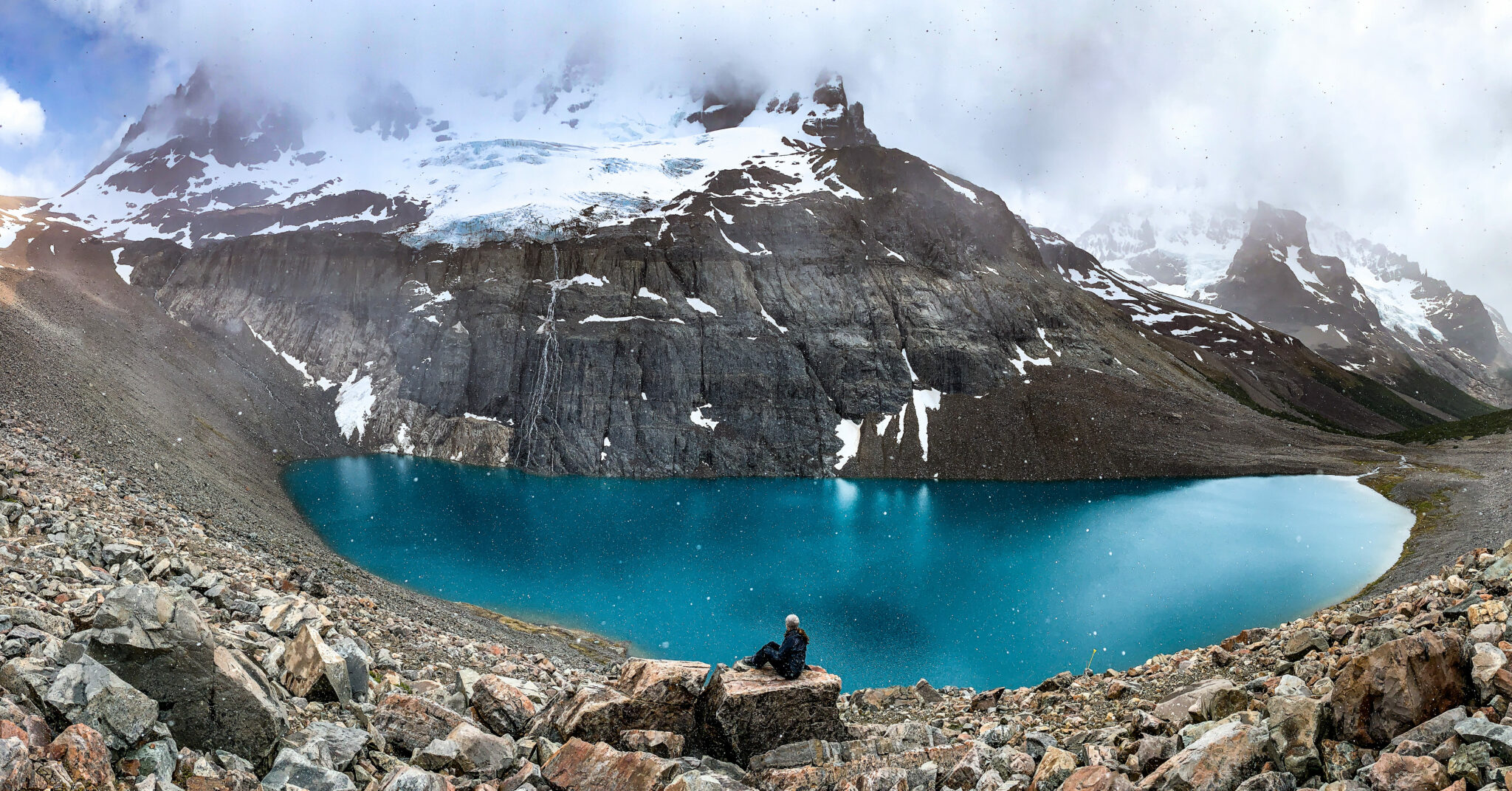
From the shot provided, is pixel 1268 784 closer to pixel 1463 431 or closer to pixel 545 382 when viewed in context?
pixel 545 382

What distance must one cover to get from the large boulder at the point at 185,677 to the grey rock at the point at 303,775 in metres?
0.38

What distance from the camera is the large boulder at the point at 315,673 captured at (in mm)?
10898

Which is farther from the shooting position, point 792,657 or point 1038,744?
point 792,657

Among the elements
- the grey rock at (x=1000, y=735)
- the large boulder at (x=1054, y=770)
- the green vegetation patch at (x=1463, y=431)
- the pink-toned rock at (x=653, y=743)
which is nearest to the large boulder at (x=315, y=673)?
the pink-toned rock at (x=653, y=743)

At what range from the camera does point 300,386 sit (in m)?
95.1

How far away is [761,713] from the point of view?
12516 millimetres

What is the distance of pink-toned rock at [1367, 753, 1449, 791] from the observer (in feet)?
21.9

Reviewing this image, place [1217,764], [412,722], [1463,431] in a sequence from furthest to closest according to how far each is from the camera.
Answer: [1463,431] → [412,722] → [1217,764]

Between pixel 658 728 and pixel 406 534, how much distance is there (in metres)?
48.8

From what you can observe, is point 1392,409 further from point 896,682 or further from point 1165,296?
point 896,682

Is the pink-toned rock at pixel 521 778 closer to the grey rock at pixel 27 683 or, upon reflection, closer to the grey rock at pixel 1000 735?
the grey rock at pixel 27 683

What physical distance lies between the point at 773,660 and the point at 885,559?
42093mm

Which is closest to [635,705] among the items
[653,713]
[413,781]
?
[653,713]

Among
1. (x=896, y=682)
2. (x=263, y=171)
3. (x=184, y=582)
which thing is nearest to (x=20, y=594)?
A: (x=184, y=582)
